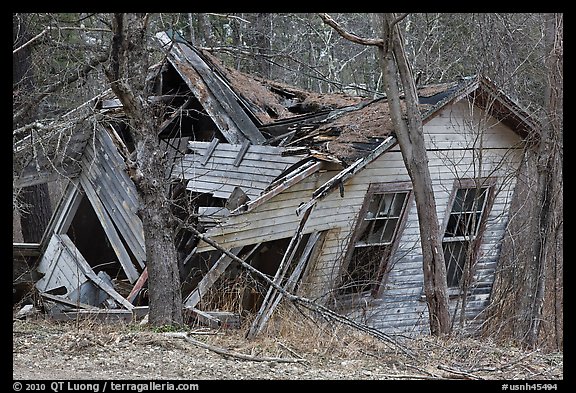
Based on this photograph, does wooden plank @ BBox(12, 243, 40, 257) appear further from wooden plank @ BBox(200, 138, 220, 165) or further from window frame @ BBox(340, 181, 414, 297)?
window frame @ BBox(340, 181, 414, 297)

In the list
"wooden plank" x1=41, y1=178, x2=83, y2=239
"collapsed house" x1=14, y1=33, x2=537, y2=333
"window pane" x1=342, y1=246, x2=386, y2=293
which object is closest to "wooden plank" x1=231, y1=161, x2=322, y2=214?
"collapsed house" x1=14, y1=33, x2=537, y2=333

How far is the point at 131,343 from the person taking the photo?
7094 mm

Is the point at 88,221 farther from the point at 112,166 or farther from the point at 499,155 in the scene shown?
the point at 499,155

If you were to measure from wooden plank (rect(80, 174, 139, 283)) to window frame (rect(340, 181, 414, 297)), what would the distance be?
3.49 metres

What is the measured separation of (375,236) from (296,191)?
7.00ft

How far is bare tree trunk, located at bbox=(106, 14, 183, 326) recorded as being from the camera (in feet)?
26.0

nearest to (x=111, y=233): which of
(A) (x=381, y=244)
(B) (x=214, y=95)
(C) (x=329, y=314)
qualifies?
(B) (x=214, y=95)

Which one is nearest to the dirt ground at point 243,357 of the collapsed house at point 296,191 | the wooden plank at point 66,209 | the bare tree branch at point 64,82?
the collapsed house at point 296,191

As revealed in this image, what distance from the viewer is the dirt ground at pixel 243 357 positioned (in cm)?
639

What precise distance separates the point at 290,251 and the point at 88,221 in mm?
5885

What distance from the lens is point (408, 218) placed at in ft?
39.5

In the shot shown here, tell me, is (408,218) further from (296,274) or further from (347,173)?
(296,274)

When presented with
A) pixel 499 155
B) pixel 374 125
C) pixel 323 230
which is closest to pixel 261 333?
pixel 323 230

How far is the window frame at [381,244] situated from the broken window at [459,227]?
3.31 ft
